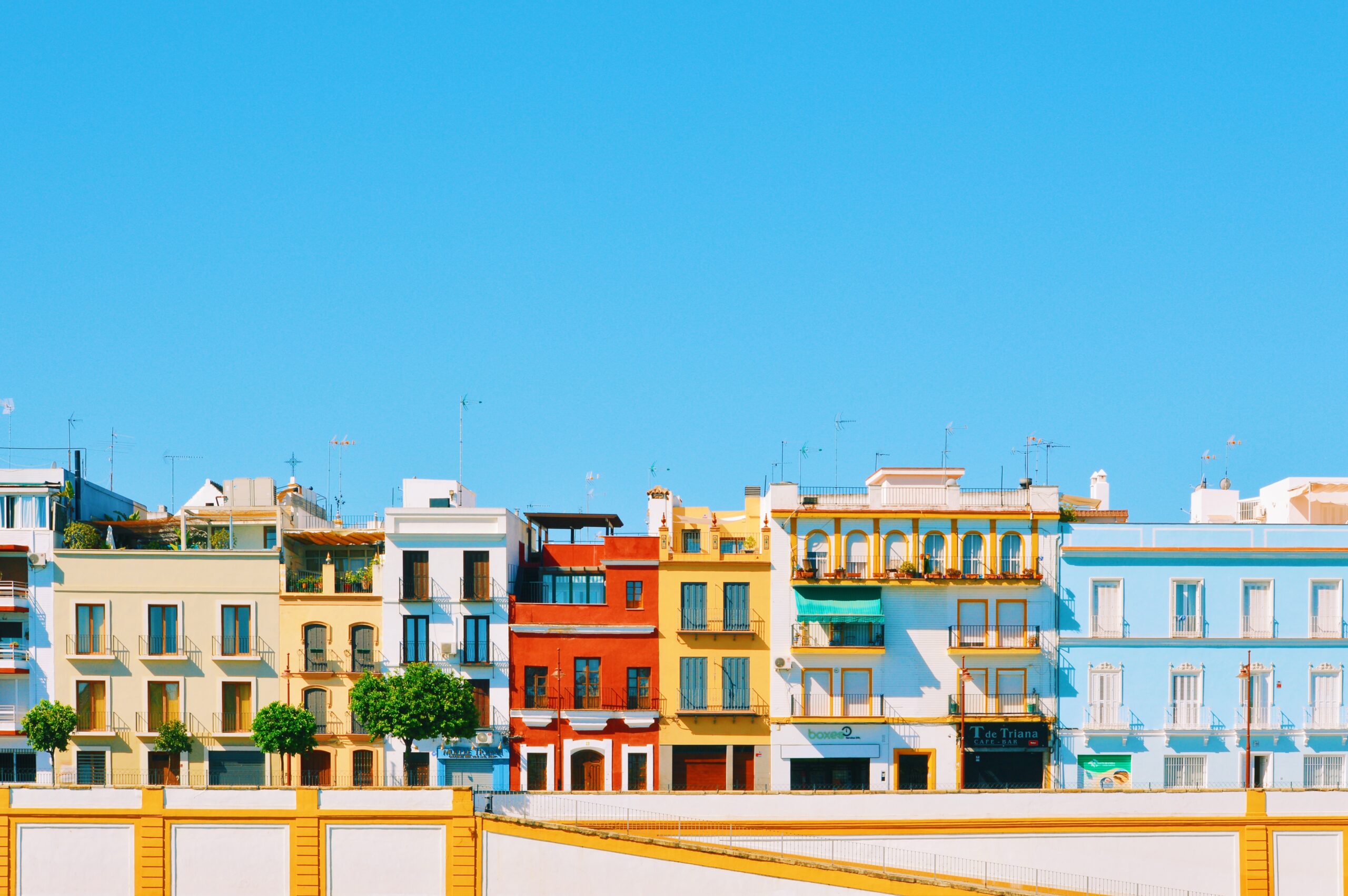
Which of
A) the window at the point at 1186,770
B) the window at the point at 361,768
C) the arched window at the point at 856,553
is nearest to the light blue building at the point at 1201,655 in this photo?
the window at the point at 1186,770

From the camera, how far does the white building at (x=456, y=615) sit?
67.9 metres

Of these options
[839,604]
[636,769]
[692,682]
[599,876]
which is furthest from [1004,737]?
[599,876]

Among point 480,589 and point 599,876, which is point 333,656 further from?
point 599,876

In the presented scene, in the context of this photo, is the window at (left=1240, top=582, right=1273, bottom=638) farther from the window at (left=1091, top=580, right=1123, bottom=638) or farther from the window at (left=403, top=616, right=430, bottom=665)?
the window at (left=403, top=616, right=430, bottom=665)

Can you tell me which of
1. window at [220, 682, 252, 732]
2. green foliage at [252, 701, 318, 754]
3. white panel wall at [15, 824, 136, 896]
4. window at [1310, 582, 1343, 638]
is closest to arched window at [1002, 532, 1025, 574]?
window at [1310, 582, 1343, 638]

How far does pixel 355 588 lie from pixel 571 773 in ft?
39.9

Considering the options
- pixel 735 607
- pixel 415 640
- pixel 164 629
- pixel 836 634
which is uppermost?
pixel 735 607

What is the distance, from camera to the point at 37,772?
67812 millimetres

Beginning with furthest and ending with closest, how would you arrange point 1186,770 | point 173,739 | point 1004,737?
point 1186,770 → point 1004,737 → point 173,739

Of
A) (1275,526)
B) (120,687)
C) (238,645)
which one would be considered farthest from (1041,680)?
(120,687)

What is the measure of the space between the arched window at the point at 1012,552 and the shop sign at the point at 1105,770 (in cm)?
815

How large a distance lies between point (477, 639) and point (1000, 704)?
21.8m

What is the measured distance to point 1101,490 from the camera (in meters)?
76.9

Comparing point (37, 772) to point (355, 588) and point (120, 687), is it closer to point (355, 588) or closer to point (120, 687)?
point (120, 687)
